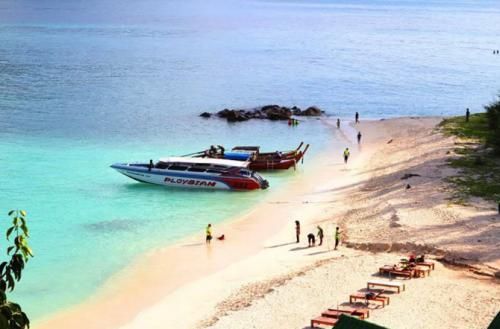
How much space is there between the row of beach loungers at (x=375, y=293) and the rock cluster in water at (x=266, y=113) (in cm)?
5169

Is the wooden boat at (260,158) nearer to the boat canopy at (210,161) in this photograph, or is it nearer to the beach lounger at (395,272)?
the boat canopy at (210,161)

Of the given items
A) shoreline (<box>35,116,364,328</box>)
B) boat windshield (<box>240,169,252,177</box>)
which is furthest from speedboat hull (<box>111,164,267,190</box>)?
shoreline (<box>35,116,364,328</box>)

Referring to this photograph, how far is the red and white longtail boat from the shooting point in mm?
54156

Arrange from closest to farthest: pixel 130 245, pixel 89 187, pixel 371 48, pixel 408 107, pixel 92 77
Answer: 1. pixel 130 245
2. pixel 89 187
3. pixel 408 107
4. pixel 92 77
5. pixel 371 48

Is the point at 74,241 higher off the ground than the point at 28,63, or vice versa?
the point at 28,63

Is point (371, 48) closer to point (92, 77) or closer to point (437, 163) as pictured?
point (92, 77)

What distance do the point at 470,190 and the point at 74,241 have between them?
74.9 feet

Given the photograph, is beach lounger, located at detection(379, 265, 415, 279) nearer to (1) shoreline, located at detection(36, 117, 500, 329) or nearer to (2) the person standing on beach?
(1) shoreline, located at detection(36, 117, 500, 329)

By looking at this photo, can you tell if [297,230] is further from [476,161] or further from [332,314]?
[476,161]

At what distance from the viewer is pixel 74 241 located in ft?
141

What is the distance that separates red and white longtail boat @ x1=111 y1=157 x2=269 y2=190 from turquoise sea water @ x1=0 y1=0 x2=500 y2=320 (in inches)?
36.8

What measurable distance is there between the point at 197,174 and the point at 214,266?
16.2 m

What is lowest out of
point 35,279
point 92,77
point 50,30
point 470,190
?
point 35,279

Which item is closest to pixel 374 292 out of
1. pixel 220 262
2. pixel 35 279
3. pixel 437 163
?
pixel 220 262
